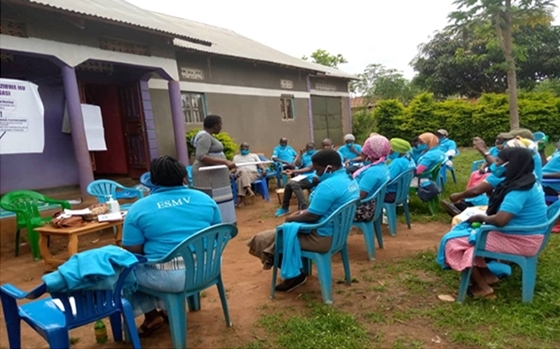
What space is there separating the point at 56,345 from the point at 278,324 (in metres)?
1.41

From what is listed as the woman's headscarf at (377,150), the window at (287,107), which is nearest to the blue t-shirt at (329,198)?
the woman's headscarf at (377,150)

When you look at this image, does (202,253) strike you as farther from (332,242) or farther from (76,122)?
(76,122)

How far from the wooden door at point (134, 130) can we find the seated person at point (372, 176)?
5.33m

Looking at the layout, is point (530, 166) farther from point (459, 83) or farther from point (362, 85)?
point (362, 85)

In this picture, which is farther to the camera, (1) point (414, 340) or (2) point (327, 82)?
(2) point (327, 82)

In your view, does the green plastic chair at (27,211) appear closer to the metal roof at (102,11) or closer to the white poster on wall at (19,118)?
the white poster on wall at (19,118)

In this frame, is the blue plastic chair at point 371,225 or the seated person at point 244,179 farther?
the seated person at point 244,179

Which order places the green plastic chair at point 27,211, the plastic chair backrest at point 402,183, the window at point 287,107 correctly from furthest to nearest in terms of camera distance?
the window at point 287,107
the green plastic chair at point 27,211
the plastic chair backrest at point 402,183

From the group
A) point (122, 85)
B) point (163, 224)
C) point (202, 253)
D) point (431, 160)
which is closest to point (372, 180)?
point (431, 160)

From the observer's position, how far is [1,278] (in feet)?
14.1

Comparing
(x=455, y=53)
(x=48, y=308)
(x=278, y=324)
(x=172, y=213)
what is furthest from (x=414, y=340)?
(x=455, y=53)

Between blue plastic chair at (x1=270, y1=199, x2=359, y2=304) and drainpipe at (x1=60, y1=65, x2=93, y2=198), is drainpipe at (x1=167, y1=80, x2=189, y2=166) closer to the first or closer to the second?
drainpipe at (x1=60, y1=65, x2=93, y2=198)

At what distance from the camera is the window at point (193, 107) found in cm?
941

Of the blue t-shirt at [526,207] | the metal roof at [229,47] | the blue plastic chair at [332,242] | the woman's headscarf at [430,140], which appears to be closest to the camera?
the blue t-shirt at [526,207]
